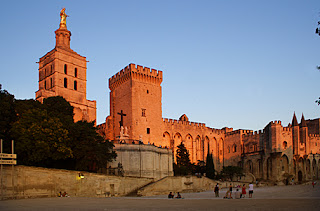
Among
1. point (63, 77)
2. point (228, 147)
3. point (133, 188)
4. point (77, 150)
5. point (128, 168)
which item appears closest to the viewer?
point (77, 150)

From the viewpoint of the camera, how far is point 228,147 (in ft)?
232

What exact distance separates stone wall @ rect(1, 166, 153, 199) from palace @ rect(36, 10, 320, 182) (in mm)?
5602

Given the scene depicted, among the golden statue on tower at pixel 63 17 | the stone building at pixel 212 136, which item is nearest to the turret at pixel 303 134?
the stone building at pixel 212 136

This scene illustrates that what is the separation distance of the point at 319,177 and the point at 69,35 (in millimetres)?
43923

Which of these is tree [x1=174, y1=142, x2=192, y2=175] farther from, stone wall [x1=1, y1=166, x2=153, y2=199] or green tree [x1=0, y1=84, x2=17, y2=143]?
green tree [x1=0, y1=84, x2=17, y2=143]

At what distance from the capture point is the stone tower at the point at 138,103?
5375 cm

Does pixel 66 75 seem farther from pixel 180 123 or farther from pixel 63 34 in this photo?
pixel 180 123

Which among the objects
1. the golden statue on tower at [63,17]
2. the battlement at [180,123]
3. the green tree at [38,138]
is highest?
the golden statue on tower at [63,17]

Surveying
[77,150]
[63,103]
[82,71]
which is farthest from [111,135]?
[77,150]

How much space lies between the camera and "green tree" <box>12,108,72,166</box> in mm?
30531

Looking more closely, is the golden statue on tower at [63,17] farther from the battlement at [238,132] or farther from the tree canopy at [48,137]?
the battlement at [238,132]

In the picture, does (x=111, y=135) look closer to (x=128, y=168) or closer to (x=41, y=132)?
(x=128, y=168)

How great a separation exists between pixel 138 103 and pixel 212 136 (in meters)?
20.2

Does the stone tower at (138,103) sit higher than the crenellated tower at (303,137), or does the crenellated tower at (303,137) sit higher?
the stone tower at (138,103)
